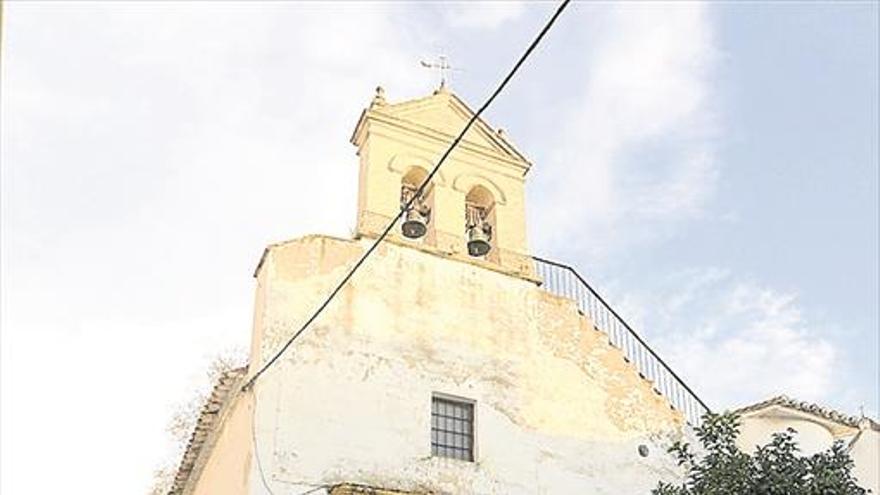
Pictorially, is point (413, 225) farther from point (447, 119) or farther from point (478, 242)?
point (447, 119)

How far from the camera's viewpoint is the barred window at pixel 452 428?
45.5 feet

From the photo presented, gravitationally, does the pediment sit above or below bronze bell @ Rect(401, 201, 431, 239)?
above

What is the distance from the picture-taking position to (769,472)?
9820 millimetres

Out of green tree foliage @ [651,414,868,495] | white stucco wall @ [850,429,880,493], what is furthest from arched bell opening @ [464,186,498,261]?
white stucco wall @ [850,429,880,493]

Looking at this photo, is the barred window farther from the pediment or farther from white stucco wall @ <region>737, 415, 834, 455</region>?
white stucco wall @ <region>737, 415, 834, 455</region>

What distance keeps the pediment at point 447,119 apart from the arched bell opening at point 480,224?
76 cm

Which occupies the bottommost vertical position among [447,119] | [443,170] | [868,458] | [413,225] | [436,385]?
[436,385]

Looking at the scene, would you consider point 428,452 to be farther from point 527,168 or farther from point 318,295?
point 527,168

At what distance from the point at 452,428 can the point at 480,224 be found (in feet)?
10.5

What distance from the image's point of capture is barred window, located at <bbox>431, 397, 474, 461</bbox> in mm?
13875

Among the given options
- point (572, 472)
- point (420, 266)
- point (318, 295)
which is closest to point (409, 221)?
point (420, 266)

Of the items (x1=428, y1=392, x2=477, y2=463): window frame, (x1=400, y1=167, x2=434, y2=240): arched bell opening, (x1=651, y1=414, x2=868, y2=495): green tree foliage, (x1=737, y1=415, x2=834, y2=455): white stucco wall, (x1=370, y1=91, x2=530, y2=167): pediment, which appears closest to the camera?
(x1=651, y1=414, x2=868, y2=495): green tree foliage

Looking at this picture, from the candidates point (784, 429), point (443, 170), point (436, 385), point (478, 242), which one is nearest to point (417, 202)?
point (443, 170)

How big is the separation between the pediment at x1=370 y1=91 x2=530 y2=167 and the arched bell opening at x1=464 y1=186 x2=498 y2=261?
2.48 feet
